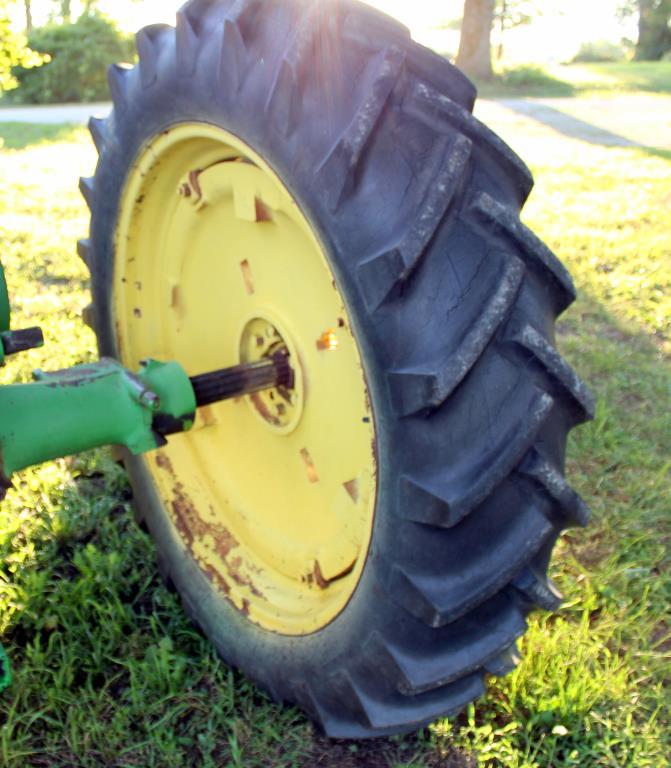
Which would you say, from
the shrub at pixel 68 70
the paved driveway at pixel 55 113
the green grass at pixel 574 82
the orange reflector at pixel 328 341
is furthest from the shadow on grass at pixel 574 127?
the shrub at pixel 68 70

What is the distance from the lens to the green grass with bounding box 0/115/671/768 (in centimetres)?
173

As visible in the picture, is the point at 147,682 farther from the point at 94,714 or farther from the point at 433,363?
the point at 433,363

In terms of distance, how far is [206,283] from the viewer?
195 centimetres

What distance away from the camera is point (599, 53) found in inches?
1141

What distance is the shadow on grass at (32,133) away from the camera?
927 cm

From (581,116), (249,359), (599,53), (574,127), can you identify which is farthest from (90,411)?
(599,53)

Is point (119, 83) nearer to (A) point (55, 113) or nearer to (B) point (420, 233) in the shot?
(B) point (420, 233)

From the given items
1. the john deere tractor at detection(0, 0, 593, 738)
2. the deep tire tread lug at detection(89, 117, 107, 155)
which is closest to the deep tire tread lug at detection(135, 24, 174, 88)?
the john deere tractor at detection(0, 0, 593, 738)

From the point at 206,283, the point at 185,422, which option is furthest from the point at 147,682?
the point at 206,283

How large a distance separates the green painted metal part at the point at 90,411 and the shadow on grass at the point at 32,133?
8.23m

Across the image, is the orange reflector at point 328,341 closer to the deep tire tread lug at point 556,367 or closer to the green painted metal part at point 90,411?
the green painted metal part at point 90,411

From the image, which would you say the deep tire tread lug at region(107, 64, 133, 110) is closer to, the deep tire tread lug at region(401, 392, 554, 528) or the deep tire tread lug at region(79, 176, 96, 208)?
the deep tire tread lug at region(79, 176, 96, 208)

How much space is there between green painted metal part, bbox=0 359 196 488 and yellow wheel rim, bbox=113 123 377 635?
246 millimetres

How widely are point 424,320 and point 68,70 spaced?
16748mm
